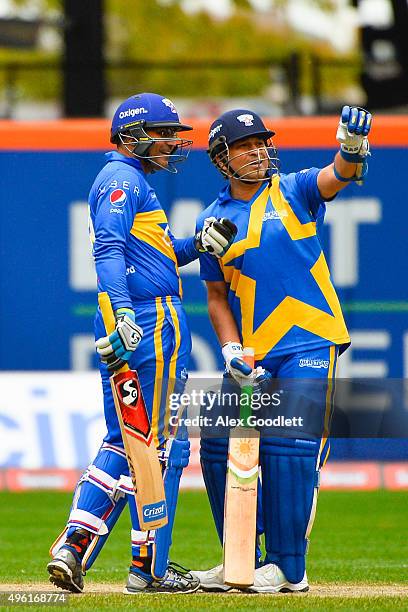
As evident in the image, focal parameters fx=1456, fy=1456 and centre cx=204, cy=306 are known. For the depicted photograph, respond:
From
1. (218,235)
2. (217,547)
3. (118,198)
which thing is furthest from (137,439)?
(217,547)

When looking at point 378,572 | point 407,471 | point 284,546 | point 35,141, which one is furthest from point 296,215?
point 35,141

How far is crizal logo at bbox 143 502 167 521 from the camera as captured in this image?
671cm

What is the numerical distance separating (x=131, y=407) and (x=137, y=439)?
15 cm

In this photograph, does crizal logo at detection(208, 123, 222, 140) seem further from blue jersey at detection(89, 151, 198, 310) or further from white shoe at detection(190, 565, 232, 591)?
white shoe at detection(190, 565, 232, 591)

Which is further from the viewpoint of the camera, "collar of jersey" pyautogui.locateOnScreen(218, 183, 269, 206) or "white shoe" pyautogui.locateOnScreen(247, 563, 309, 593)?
"collar of jersey" pyautogui.locateOnScreen(218, 183, 269, 206)

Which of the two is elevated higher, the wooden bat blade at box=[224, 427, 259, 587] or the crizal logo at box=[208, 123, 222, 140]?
the crizal logo at box=[208, 123, 222, 140]

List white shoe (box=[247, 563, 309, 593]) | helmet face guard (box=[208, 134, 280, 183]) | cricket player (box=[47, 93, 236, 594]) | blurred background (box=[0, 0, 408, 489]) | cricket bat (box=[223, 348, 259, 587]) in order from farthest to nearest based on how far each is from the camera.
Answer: blurred background (box=[0, 0, 408, 489])
helmet face guard (box=[208, 134, 280, 183])
white shoe (box=[247, 563, 309, 593])
cricket player (box=[47, 93, 236, 594])
cricket bat (box=[223, 348, 259, 587])

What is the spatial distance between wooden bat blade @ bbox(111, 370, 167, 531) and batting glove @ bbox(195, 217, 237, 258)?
2.32 feet

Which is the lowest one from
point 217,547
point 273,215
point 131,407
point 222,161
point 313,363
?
point 217,547

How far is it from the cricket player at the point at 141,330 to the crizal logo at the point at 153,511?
16 cm

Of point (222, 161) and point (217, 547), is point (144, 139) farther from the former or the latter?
point (217, 547)

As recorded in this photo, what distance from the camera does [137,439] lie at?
6.68 metres

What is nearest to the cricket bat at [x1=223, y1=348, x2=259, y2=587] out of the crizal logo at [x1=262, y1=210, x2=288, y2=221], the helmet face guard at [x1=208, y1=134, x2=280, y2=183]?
the crizal logo at [x1=262, y1=210, x2=288, y2=221]
